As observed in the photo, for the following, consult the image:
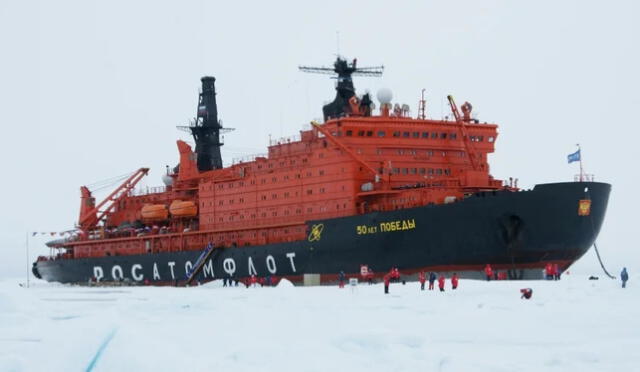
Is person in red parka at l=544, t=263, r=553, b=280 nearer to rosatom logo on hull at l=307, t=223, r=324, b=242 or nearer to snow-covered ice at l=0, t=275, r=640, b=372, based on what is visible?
snow-covered ice at l=0, t=275, r=640, b=372

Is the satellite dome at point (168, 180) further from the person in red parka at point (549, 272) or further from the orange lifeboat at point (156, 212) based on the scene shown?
the person in red parka at point (549, 272)

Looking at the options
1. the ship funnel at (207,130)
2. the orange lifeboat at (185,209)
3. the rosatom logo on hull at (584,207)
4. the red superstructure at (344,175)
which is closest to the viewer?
the rosatom logo on hull at (584,207)

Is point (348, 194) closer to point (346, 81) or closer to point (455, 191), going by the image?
point (455, 191)

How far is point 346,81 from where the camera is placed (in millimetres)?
48688

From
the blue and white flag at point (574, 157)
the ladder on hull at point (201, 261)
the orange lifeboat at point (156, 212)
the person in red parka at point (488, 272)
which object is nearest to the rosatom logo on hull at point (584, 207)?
the blue and white flag at point (574, 157)

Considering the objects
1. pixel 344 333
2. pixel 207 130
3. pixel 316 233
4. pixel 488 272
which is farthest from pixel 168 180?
pixel 344 333

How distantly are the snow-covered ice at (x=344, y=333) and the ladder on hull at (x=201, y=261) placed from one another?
17.7m

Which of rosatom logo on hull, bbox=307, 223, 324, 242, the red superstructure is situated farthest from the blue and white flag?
rosatom logo on hull, bbox=307, 223, 324, 242

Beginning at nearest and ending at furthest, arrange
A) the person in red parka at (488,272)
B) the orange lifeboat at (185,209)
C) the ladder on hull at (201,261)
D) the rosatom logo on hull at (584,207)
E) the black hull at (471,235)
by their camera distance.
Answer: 1. the person in red parka at (488,272)
2. the black hull at (471,235)
3. the rosatom logo on hull at (584,207)
4. the ladder on hull at (201,261)
5. the orange lifeboat at (185,209)

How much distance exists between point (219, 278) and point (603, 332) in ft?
101

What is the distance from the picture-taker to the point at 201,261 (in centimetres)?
4766

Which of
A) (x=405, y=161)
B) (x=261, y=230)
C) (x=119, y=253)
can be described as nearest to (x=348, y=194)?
(x=405, y=161)

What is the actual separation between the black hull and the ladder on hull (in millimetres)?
7520

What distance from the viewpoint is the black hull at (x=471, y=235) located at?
35281 millimetres
